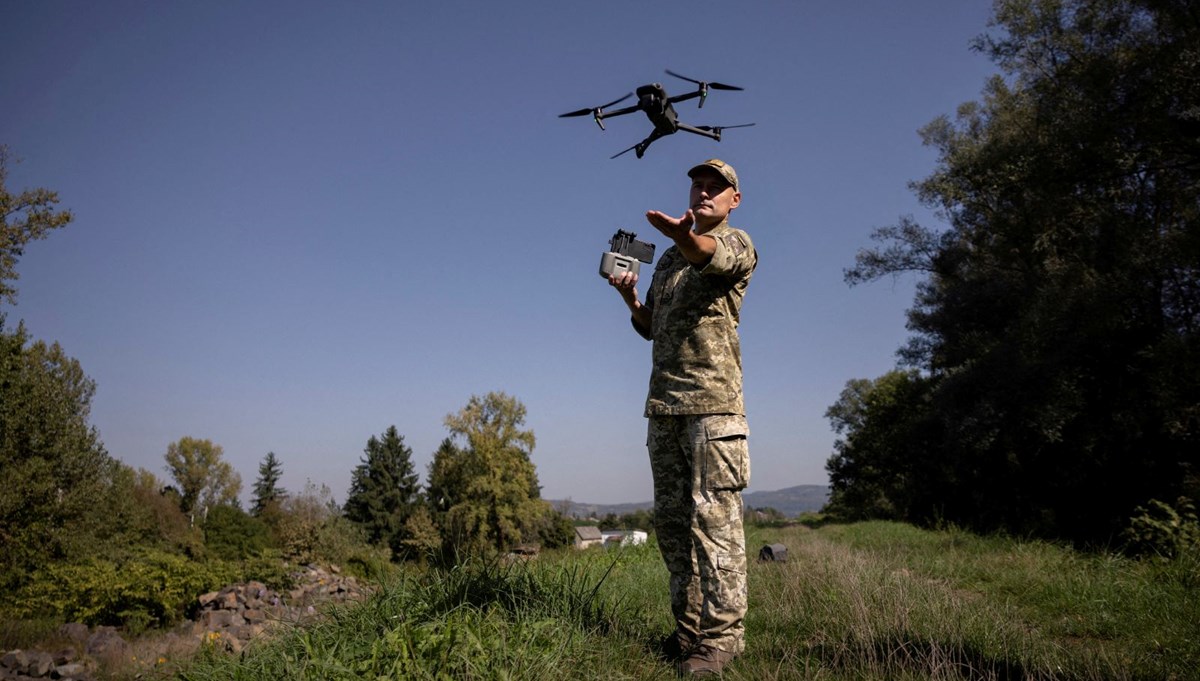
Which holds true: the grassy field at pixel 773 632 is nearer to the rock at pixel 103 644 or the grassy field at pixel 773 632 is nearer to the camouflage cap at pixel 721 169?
the camouflage cap at pixel 721 169

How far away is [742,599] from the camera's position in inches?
122

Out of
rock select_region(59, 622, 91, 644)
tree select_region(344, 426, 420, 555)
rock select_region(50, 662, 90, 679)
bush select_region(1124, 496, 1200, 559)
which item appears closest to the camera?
bush select_region(1124, 496, 1200, 559)

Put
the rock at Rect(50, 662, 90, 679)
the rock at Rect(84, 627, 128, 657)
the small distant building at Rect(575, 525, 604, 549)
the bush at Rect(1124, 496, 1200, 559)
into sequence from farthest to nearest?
the rock at Rect(84, 627, 128, 657) < the rock at Rect(50, 662, 90, 679) < the small distant building at Rect(575, 525, 604, 549) < the bush at Rect(1124, 496, 1200, 559)

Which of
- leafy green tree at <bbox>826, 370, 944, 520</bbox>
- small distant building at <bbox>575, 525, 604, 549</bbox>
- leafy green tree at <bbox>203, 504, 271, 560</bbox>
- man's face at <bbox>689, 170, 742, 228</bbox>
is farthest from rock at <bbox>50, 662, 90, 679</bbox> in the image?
leafy green tree at <bbox>203, 504, 271, 560</bbox>

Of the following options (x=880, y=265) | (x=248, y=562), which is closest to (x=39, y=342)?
(x=248, y=562)

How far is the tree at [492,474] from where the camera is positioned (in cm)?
4741

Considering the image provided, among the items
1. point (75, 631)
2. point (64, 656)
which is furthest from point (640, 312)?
point (75, 631)

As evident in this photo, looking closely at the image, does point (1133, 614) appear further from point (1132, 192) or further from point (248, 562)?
point (248, 562)

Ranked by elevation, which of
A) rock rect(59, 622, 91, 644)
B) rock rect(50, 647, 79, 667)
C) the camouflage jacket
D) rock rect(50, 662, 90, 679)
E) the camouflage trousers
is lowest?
rock rect(59, 622, 91, 644)

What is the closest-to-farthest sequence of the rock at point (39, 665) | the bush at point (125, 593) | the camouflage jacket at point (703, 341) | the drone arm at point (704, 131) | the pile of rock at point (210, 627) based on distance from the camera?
the camouflage jacket at point (703, 341), the drone arm at point (704, 131), the pile of rock at point (210, 627), the rock at point (39, 665), the bush at point (125, 593)

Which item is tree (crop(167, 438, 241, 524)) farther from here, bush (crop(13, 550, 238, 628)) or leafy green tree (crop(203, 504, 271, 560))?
bush (crop(13, 550, 238, 628))

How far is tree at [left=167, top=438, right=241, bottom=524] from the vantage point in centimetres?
7212

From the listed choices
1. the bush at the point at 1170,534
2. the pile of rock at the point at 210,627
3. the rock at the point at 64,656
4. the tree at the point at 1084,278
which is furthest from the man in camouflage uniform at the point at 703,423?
the rock at the point at 64,656

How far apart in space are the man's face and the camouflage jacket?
8 centimetres
